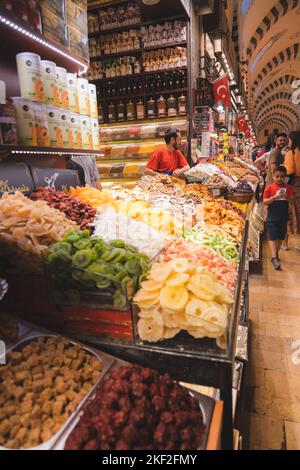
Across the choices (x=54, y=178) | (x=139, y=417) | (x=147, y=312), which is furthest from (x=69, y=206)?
(x=139, y=417)

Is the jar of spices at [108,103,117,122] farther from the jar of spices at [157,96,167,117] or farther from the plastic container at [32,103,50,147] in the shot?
the plastic container at [32,103,50,147]

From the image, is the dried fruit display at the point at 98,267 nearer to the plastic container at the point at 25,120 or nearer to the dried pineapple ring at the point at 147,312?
the dried pineapple ring at the point at 147,312

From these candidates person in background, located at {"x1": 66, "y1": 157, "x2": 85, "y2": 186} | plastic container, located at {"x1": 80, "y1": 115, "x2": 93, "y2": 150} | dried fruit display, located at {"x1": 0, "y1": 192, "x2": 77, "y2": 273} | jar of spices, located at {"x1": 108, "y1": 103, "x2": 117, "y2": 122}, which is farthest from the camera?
jar of spices, located at {"x1": 108, "y1": 103, "x2": 117, "y2": 122}

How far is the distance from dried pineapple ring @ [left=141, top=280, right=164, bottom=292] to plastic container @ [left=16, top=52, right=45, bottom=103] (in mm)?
1502

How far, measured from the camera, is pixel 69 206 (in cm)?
200

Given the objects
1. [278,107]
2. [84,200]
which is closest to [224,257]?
[84,200]

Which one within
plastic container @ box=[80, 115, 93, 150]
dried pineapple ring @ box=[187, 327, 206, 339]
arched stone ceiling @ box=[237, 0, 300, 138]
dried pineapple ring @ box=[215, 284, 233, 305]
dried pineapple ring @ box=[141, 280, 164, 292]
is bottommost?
dried pineapple ring @ box=[187, 327, 206, 339]

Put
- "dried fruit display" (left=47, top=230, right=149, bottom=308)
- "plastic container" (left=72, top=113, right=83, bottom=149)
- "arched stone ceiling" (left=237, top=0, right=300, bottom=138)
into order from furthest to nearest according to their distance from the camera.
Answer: "arched stone ceiling" (left=237, top=0, right=300, bottom=138) < "plastic container" (left=72, top=113, right=83, bottom=149) < "dried fruit display" (left=47, top=230, right=149, bottom=308)

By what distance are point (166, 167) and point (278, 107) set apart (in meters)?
45.8

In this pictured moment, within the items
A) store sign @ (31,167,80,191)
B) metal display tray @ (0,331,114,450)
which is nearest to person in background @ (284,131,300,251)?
store sign @ (31,167,80,191)

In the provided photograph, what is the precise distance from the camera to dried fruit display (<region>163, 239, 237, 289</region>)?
1.41 m

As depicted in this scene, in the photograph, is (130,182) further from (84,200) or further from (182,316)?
(182,316)

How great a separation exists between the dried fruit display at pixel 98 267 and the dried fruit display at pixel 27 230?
92 millimetres

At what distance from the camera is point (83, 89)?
98.2 inches
